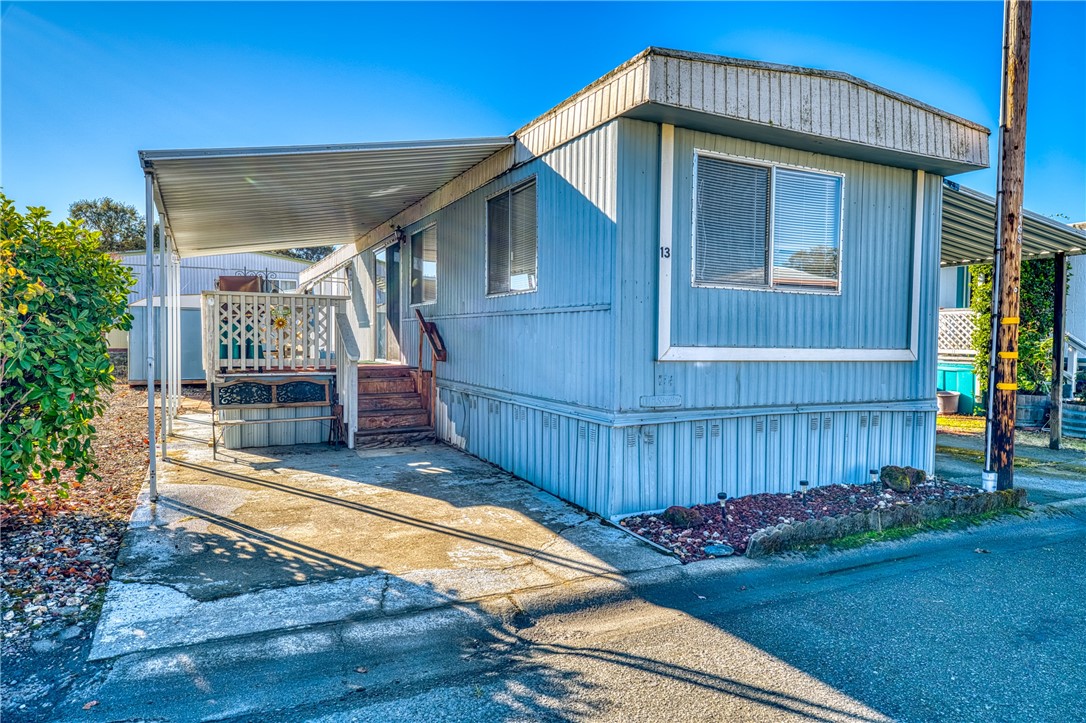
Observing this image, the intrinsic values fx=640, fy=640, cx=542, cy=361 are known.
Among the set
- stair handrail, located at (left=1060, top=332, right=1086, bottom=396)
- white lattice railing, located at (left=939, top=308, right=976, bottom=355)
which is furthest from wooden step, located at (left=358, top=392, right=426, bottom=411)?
stair handrail, located at (left=1060, top=332, right=1086, bottom=396)

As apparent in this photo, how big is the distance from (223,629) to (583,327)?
3367mm

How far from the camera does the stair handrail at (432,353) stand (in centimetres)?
841

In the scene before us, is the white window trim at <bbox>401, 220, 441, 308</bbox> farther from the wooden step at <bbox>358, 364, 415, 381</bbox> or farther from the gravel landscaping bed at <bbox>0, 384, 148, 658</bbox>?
the gravel landscaping bed at <bbox>0, 384, 148, 658</bbox>

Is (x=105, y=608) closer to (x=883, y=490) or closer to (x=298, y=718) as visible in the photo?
(x=298, y=718)

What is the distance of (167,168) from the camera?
210 inches

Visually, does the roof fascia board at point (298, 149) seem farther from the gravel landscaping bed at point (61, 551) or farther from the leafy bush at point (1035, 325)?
the leafy bush at point (1035, 325)

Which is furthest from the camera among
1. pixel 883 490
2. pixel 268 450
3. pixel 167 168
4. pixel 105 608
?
pixel 268 450

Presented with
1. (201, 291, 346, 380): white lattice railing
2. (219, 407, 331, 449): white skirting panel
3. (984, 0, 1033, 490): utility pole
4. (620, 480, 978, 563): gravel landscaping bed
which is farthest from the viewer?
(219, 407, 331, 449): white skirting panel

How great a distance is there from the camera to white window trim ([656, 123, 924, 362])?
5.10 m

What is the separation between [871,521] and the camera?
4.82 m

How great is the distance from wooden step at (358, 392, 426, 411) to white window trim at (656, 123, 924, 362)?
4.48 m

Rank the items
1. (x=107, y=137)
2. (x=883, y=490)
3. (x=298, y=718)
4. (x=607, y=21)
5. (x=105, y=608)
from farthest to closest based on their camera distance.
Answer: (x=107, y=137), (x=607, y=21), (x=883, y=490), (x=105, y=608), (x=298, y=718)

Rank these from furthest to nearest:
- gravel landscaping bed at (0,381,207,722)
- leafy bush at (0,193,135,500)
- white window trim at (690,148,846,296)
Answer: white window trim at (690,148,846,296) < leafy bush at (0,193,135,500) < gravel landscaping bed at (0,381,207,722)

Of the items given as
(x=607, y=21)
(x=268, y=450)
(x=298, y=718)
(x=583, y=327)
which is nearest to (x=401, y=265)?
(x=268, y=450)
